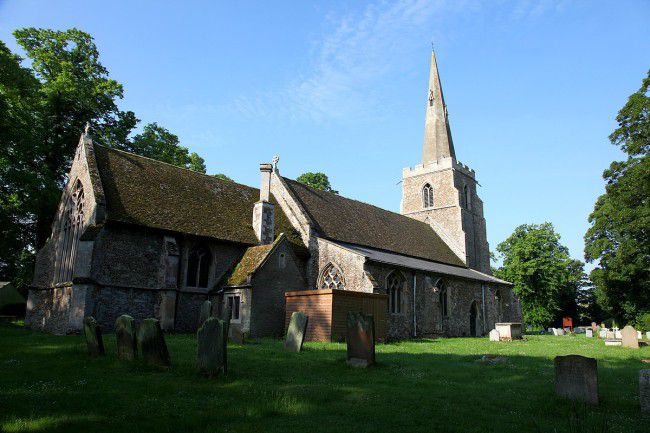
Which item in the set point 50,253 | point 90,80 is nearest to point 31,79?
point 90,80

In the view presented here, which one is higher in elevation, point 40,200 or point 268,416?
point 40,200

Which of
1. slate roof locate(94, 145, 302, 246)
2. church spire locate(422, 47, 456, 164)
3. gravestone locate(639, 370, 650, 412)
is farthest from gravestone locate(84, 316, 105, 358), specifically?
church spire locate(422, 47, 456, 164)

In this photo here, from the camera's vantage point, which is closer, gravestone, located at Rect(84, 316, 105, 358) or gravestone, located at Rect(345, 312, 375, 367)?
gravestone, located at Rect(84, 316, 105, 358)

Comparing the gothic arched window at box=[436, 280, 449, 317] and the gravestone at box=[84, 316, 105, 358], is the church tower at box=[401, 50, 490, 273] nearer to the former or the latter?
the gothic arched window at box=[436, 280, 449, 317]

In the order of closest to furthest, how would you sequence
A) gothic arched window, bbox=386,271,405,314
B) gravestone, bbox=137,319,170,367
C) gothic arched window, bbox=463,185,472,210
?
gravestone, bbox=137,319,170,367, gothic arched window, bbox=386,271,405,314, gothic arched window, bbox=463,185,472,210

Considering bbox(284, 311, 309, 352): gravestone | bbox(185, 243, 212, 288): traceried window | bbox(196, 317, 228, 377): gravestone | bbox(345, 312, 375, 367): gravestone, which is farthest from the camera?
bbox(185, 243, 212, 288): traceried window

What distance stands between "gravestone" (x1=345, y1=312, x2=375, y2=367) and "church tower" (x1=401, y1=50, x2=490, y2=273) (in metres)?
28.0

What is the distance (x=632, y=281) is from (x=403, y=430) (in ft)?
102

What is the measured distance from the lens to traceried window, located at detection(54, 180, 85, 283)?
20812 millimetres

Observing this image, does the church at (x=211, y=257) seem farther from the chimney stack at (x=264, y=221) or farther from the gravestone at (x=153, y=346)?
the gravestone at (x=153, y=346)

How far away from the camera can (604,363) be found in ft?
44.3

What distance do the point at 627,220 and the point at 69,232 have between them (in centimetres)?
2990

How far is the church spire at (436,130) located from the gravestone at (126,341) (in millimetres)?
35481

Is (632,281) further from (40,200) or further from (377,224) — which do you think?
(40,200)
